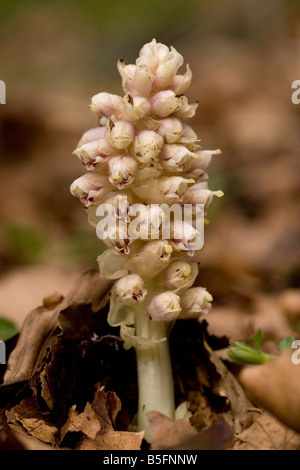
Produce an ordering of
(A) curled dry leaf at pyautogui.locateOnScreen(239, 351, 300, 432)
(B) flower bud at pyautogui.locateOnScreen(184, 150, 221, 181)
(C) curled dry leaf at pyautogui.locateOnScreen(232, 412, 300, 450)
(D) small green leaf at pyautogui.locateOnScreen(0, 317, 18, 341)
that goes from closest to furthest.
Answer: (A) curled dry leaf at pyautogui.locateOnScreen(239, 351, 300, 432) < (C) curled dry leaf at pyautogui.locateOnScreen(232, 412, 300, 450) < (B) flower bud at pyautogui.locateOnScreen(184, 150, 221, 181) < (D) small green leaf at pyautogui.locateOnScreen(0, 317, 18, 341)

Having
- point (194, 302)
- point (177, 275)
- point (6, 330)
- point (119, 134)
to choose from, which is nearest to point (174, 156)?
point (119, 134)

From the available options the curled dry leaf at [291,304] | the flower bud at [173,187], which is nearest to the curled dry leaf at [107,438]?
the flower bud at [173,187]

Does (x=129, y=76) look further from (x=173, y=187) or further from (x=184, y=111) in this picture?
(x=173, y=187)

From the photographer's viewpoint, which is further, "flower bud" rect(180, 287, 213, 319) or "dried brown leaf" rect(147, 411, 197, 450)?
"flower bud" rect(180, 287, 213, 319)

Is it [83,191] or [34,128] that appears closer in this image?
[83,191]

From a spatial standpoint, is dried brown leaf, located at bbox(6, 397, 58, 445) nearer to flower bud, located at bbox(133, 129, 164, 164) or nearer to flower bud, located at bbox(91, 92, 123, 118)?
flower bud, located at bbox(133, 129, 164, 164)

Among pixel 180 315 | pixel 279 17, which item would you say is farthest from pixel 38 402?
pixel 279 17

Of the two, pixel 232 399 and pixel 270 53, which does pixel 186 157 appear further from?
pixel 270 53

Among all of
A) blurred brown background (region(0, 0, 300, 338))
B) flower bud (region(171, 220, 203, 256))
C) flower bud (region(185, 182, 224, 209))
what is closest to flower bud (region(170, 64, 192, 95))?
flower bud (region(185, 182, 224, 209))
